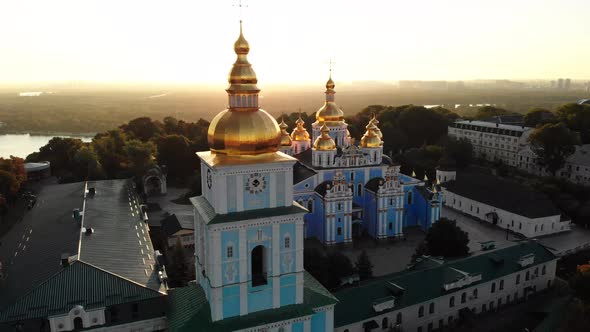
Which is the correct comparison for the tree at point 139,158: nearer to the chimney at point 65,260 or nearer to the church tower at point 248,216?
the chimney at point 65,260

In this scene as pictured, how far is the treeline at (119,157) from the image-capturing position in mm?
51531

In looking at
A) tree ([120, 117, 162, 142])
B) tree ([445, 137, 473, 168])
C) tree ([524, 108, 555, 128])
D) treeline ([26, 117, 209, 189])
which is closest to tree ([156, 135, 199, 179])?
treeline ([26, 117, 209, 189])

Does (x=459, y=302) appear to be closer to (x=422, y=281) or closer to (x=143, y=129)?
(x=422, y=281)

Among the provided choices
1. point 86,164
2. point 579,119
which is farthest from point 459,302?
point 579,119

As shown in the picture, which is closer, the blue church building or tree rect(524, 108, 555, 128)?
the blue church building

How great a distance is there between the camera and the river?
85.9 metres

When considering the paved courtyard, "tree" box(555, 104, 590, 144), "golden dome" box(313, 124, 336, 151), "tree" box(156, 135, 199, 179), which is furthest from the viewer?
"tree" box(555, 104, 590, 144)

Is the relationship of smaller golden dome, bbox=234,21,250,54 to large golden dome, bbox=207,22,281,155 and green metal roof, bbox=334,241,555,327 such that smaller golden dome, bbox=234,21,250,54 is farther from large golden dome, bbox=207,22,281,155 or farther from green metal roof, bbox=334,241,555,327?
green metal roof, bbox=334,241,555,327

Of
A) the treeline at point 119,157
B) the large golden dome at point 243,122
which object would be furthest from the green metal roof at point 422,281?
the treeline at point 119,157

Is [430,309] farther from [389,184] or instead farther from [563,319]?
[389,184]

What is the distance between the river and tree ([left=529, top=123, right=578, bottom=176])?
7939cm

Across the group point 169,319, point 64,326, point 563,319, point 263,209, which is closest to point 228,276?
point 263,209

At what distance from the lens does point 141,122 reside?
234 feet

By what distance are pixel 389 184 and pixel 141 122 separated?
46.0 metres
